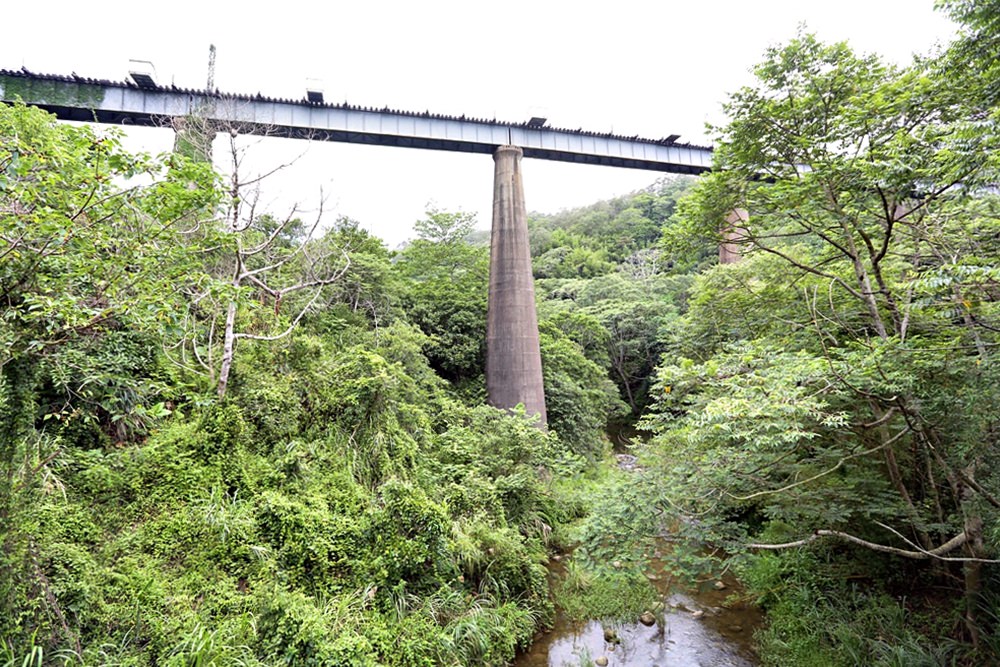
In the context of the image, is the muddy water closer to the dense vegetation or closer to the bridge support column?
the dense vegetation

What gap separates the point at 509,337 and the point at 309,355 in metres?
6.66

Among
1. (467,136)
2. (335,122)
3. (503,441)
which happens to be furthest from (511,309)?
(335,122)

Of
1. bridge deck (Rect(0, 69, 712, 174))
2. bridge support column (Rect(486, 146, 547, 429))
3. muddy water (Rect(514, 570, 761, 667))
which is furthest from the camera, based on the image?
bridge support column (Rect(486, 146, 547, 429))

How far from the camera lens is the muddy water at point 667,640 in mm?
6137

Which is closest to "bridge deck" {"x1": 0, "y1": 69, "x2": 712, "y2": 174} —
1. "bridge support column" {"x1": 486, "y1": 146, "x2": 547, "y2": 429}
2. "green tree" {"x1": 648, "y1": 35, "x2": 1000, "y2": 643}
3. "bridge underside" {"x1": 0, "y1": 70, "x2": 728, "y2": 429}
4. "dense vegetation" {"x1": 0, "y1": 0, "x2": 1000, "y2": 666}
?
"bridge underside" {"x1": 0, "y1": 70, "x2": 728, "y2": 429}

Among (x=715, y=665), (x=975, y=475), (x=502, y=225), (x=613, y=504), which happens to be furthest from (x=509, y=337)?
(x=975, y=475)

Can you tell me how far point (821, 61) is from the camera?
18.1ft

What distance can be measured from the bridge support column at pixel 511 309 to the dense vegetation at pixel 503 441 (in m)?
4.77

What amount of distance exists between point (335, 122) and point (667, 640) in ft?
49.0

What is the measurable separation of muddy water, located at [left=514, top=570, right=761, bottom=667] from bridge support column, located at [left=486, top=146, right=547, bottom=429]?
21.6ft

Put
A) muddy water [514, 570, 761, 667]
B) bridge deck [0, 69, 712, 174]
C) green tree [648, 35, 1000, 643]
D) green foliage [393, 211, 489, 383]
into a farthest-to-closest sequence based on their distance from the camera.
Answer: green foliage [393, 211, 489, 383] → bridge deck [0, 69, 712, 174] → muddy water [514, 570, 761, 667] → green tree [648, 35, 1000, 643]

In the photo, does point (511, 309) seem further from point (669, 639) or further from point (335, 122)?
point (669, 639)

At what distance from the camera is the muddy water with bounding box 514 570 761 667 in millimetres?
6137

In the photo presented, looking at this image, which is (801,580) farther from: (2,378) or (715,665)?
(2,378)
